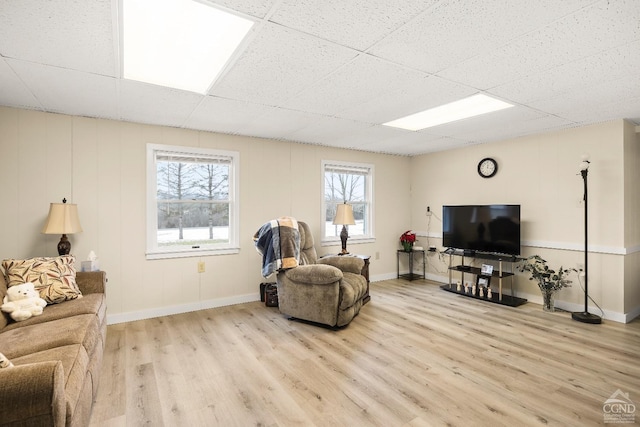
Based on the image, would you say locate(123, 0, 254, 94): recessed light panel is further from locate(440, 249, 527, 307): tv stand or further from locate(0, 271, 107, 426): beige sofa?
locate(440, 249, 527, 307): tv stand

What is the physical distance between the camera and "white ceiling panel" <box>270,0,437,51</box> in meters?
1.61

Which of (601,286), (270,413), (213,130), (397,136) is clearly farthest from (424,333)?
(213,130)

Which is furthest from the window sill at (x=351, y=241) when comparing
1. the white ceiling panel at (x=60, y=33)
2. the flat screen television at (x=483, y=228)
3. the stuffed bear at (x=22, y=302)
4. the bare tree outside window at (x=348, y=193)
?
the white ceiling panel at (x=60, y=33)

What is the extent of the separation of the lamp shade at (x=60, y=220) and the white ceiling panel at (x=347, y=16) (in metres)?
2.77

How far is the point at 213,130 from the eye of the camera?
13.5 ft

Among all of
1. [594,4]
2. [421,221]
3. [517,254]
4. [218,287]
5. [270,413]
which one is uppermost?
[594,4]

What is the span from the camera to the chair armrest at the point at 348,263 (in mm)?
4016

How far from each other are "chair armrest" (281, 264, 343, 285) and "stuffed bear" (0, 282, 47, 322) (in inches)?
84.5

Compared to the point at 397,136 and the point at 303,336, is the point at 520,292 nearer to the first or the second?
the point at 397,136

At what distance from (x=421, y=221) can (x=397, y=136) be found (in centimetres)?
208

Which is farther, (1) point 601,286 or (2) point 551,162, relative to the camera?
(2) point 551,162

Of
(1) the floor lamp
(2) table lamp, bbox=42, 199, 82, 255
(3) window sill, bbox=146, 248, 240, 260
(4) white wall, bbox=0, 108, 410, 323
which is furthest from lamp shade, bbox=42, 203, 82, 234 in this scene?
(1) the floor lamp

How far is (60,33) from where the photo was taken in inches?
73.3

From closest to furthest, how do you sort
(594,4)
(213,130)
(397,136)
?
(594,4)
(213,130)
(397,136)
